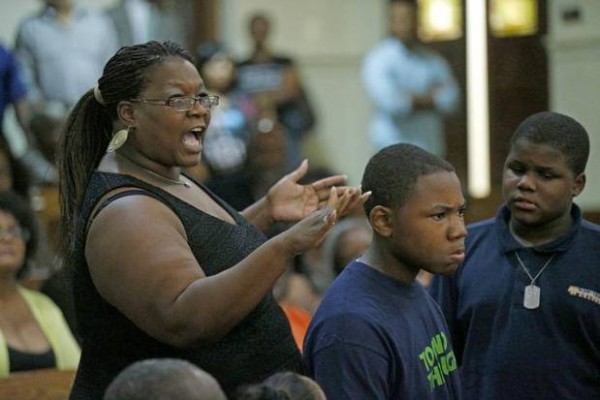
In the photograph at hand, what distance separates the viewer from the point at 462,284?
4.13m

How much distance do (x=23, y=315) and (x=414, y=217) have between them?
8.06 feet

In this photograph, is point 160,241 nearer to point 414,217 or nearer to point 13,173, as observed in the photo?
point 414,217

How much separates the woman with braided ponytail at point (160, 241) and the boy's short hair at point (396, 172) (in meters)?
0.18

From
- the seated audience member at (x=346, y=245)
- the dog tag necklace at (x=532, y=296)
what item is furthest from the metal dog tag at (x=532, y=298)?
the seated audience member at (x=346, y=245)

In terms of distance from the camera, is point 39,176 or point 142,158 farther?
point 39,176

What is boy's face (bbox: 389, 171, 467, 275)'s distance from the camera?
3.49 m

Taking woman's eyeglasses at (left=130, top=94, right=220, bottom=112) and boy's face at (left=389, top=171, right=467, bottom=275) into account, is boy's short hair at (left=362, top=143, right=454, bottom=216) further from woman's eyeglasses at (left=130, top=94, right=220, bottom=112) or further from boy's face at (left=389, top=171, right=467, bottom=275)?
woman's eyeglasses at (left=130, top=94, right=220, bottom=112)

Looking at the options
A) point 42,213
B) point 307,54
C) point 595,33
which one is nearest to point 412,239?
point 42,213

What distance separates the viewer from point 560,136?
4043mm

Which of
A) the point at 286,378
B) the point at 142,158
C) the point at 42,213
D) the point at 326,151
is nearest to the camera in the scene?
the point at 286,378

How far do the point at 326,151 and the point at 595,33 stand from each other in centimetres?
252

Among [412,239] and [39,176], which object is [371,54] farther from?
[412,239]

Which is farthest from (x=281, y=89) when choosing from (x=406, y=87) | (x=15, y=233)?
(x=15, y=233)

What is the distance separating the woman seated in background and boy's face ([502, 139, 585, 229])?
205 centimetres
